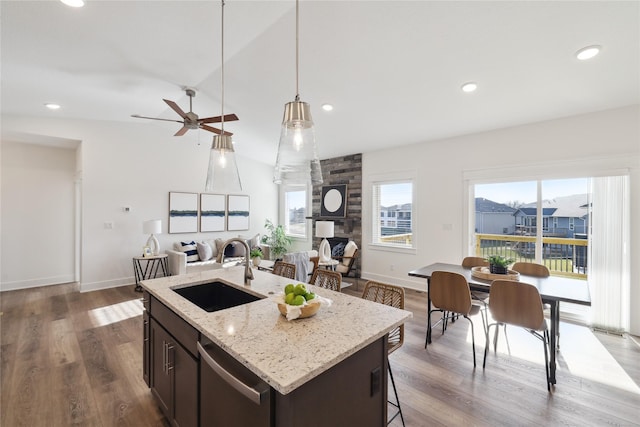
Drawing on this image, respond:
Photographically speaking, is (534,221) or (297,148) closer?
(297,148)

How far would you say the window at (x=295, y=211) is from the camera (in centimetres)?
721

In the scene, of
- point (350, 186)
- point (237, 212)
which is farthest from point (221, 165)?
point (237, 212)

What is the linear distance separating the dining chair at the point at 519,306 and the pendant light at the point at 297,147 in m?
1.95

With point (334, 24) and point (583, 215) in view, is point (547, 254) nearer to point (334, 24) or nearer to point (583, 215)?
point (583, 215)

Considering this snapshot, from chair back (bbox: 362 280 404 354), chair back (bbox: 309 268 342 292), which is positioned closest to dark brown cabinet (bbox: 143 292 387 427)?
chair back (bbox: 362 280 404 354)

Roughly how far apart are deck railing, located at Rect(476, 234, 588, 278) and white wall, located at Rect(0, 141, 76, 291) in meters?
7.54

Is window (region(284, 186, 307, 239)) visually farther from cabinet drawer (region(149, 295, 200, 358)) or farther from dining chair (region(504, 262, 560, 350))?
cabinet drawer (region(149, 295, 200, 358))

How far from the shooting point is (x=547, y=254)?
3.84 metres

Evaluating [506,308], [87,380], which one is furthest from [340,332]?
[87,380]

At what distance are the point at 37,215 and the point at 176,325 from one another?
563 centimetres

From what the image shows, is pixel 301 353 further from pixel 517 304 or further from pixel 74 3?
pixel 74 3

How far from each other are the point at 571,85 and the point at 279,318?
12.3 ft

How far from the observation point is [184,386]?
5.01ft

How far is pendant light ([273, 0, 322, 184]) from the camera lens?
4.94 feet
